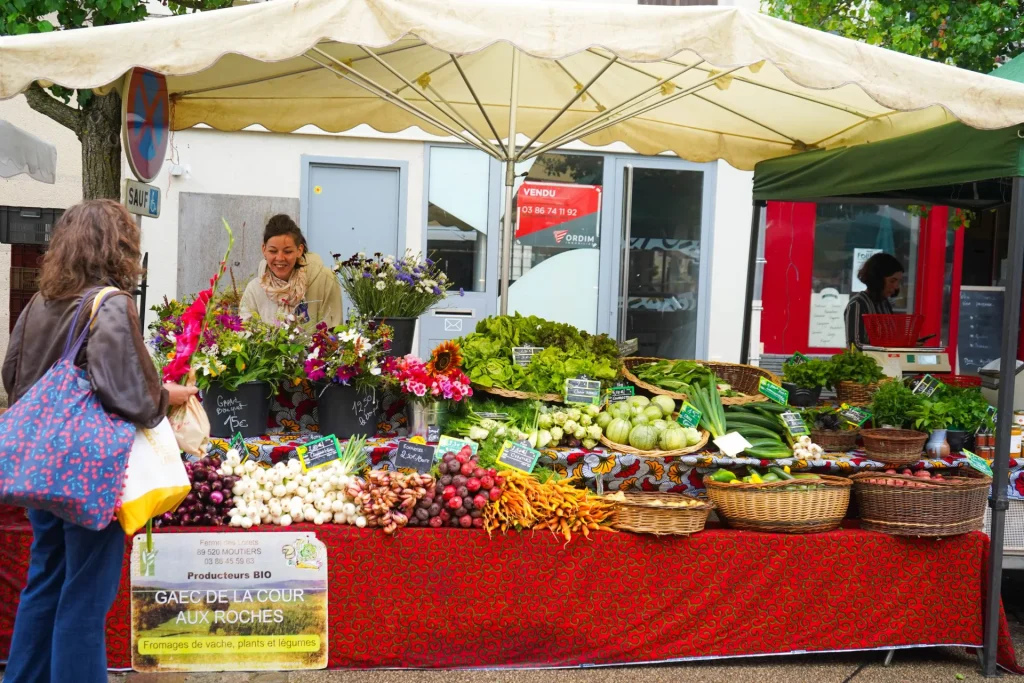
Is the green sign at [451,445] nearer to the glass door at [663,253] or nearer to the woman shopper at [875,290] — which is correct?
the woman shopper at [875,290]

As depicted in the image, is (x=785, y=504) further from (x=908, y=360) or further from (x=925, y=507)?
(x=908, y=360)

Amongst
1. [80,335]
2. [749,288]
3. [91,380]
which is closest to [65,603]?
[91,380]

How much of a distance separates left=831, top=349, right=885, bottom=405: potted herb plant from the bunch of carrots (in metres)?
2.17

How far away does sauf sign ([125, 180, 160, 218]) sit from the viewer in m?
4.25

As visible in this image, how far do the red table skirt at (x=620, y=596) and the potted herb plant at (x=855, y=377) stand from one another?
1433 millimetres

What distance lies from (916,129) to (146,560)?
432cm

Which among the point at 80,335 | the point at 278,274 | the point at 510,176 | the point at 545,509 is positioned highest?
the point at 510,176

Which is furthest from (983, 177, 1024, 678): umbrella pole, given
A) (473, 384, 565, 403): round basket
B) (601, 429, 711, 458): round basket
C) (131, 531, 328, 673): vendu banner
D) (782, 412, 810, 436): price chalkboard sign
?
(131, 531, 328, 673): vendu banner

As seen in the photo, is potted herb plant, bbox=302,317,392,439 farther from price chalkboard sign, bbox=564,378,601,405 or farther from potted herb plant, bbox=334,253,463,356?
price chalkboard sign, bbox=564,378,601,405

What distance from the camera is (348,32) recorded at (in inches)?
136

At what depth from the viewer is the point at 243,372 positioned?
13.4 feet

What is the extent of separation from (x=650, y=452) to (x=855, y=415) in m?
1.37

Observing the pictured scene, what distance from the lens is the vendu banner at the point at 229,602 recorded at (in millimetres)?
3666

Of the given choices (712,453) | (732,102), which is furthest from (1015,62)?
(712,453)
